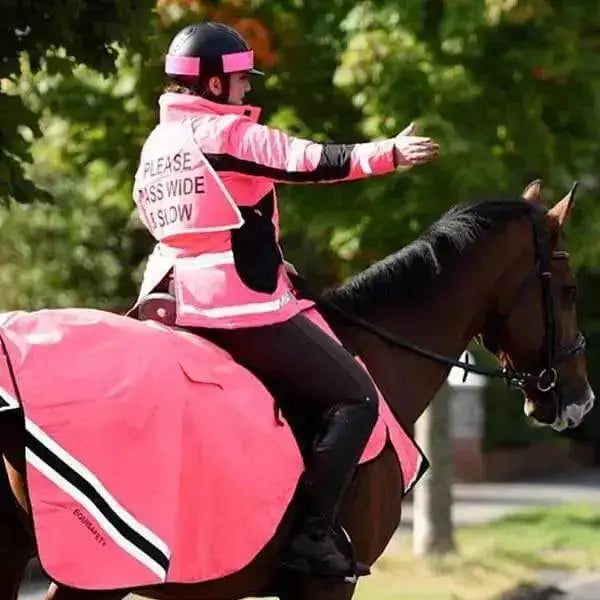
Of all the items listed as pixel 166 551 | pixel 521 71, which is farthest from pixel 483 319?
pixel 521 71

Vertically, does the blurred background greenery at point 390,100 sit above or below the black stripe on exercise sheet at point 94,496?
above

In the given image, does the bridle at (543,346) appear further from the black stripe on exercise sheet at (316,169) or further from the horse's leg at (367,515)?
the black stripe on exercise sheet at (316,169)

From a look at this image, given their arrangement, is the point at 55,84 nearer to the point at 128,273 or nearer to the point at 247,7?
the point at 247,7

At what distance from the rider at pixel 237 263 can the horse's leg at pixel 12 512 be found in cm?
76

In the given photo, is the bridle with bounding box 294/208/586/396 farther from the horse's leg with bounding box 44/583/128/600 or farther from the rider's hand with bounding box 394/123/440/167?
the horse's leg with bounding box 44/583/128/600

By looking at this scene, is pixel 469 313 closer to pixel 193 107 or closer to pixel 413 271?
pixel 413 271

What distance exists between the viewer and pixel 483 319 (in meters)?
5.70

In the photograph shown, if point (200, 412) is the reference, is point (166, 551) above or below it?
below

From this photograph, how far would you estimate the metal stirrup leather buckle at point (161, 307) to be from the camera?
4863mm

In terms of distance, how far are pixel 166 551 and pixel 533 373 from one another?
188cm

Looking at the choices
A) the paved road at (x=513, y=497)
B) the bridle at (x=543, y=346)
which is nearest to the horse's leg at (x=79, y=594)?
the bridle at (x=543, y=346)

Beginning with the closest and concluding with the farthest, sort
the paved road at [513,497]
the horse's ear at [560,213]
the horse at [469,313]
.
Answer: the horse at [469,313], the horse's ear at [560,213], the paved road at [513,497]

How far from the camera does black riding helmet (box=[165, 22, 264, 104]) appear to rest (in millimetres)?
4809

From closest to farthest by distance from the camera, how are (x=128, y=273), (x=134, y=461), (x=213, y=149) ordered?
(x=134, y=461)
(x=213, y=149)
(x=128, y=273)
